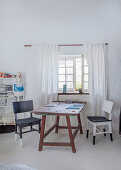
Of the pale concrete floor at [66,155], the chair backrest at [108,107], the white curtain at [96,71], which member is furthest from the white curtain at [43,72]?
the chair backrest at [108,107]

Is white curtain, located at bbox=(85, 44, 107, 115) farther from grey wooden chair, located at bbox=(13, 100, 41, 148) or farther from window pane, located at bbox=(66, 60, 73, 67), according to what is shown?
grey wooden chair, located at bbox=(13, 100, 41, 148)

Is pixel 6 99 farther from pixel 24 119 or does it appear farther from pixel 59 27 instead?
pixel 59 27

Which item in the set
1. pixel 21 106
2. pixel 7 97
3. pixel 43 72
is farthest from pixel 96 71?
pixel 7 97

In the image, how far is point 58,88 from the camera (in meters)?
4.28

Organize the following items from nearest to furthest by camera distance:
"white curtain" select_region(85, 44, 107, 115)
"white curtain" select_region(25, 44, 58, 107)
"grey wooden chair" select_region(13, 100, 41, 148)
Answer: "grey wooden chair" select_region(13, 100, 41, 148) < "white curtain" select_region(85, 44, 107, 115) < "white curtain" select_region(25, 44, 58, 107)

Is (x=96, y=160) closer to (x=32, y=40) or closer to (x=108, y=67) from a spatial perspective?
(x=108, y=67)

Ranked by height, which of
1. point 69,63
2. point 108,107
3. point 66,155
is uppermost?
point 69,63

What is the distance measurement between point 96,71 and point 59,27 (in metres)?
1.35

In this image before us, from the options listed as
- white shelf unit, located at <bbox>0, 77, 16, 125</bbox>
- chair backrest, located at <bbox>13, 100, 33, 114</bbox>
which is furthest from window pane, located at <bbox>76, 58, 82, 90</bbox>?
white shelf unit, located at <bbox>0, 77, 16, 125</bbox>

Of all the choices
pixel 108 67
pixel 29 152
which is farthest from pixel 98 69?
pixel 29 152

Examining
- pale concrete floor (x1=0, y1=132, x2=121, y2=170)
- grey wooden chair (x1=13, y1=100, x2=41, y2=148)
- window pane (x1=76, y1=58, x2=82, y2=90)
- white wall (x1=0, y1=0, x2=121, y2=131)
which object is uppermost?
white wall (x1=0, y1=0, x2=121, y2=131)

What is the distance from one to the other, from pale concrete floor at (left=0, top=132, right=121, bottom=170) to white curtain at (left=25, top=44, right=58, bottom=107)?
1.02m

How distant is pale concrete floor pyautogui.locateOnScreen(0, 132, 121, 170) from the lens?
2.53m

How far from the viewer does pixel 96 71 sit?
4.02 meters
